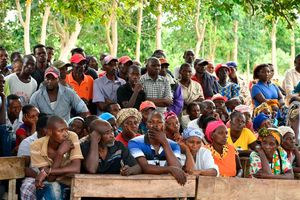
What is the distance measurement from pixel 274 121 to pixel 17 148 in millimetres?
4968

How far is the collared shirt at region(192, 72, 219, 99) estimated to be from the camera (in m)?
13.2

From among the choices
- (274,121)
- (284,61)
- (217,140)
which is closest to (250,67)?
(284,61)

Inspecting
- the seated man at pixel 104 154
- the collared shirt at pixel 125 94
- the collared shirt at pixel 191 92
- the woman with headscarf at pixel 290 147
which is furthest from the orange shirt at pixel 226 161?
the collared shirt at pixel 191 92

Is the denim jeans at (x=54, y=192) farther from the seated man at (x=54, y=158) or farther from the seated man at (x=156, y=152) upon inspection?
the seated man at (x=156, y=152)

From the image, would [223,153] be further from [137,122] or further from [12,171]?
[12,171]

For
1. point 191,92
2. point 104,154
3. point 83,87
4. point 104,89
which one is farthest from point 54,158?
point 191,92

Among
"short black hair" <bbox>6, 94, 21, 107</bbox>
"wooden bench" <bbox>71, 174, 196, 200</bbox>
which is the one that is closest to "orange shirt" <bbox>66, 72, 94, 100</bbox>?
"short black hair" <bbox>6, 94, 21, 107</bbox>

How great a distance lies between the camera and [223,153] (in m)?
9.04

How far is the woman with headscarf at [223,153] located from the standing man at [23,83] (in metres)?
3.00

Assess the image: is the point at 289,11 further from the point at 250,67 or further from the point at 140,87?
the point at 250,67

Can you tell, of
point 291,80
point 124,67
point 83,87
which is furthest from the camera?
point 291,80

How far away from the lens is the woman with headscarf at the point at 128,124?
911 cm

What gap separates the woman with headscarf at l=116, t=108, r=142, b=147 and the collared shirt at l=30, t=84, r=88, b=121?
129cm

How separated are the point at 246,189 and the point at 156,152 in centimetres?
103
